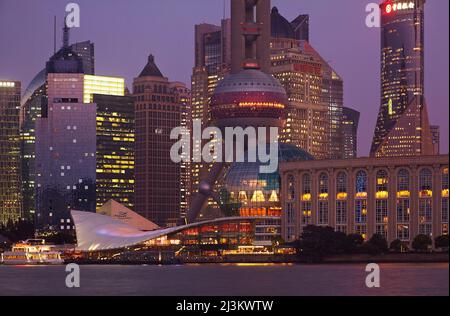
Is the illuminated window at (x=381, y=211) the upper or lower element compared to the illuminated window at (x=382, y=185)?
lower

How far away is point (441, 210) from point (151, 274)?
55.7 m

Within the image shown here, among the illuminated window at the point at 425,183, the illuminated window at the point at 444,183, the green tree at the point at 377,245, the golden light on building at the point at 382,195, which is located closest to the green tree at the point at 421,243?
the green tree at the point at 377,245

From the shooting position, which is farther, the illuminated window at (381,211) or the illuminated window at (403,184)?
the illuminated window at (381,211)

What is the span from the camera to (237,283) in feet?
410

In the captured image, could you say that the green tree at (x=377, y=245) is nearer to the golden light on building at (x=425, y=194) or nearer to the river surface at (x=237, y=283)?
the golden light on building at (x=425, y=194)

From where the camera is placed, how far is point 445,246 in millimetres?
178500

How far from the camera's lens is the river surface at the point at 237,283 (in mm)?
109188

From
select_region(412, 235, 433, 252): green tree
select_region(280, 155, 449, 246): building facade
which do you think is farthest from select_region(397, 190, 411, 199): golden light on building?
select_region(412, 235, 433, 252): green tree

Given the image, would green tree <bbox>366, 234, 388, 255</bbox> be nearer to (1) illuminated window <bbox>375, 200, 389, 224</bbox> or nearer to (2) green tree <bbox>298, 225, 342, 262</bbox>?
(2) green tree <bbox>298, 225, 342, 262</bbox>

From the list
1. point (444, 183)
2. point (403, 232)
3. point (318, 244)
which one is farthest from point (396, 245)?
point (444, 183)

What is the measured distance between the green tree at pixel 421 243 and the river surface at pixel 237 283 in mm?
35598

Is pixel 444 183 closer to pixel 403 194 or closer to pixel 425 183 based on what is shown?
pixel 425 183
